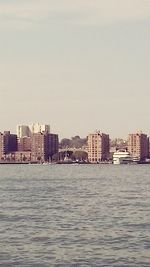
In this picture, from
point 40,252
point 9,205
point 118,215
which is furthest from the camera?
point 9,205

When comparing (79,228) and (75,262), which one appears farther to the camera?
(79,228)

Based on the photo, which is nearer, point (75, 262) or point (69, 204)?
point (75, 262)

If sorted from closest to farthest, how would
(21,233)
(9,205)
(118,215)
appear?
(21,233) < (118,215) < (9,205)

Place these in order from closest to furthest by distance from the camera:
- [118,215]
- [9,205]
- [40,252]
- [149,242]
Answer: [40,252], [149,242], [118,215], [9,205]

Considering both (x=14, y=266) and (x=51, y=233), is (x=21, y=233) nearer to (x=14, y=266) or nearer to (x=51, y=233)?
(x=51, y=233)

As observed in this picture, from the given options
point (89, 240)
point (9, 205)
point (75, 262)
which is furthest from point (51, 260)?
point (9, 205)

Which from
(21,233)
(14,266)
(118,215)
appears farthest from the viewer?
(118,215)

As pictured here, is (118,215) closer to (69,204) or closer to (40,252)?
(69,204)

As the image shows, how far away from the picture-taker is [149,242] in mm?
31328

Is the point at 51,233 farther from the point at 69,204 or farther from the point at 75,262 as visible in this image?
the point at 69,204

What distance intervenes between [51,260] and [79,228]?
356 inches

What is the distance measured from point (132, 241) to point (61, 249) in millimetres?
3496

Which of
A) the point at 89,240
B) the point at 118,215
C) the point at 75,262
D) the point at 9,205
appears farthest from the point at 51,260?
the point at 9,205

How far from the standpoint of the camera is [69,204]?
52.2 m
